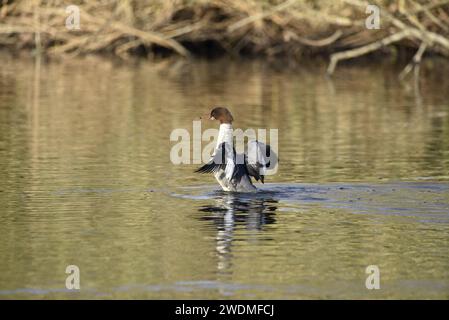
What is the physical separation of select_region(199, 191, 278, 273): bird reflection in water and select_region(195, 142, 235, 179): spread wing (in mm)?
243

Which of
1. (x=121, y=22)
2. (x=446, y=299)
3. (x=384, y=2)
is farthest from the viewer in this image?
(x=121, y=22)

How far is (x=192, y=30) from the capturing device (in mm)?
29125

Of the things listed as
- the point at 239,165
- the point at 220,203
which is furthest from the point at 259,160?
the point at 220,203

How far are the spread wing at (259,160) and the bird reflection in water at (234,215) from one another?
0.64ft

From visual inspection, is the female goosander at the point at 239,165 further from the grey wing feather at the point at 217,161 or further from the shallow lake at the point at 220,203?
the shallow lake at the point at 220,203

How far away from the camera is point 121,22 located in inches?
1076

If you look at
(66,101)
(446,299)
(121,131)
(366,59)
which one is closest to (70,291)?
(446,299)

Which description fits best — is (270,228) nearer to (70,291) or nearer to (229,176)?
(229,176)

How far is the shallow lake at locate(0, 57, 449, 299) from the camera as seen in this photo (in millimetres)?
7969

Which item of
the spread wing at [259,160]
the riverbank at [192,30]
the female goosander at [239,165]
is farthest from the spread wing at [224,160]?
the riverbank at [192,30]

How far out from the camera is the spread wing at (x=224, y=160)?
36.2 feet

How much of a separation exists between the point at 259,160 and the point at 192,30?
1818 cm

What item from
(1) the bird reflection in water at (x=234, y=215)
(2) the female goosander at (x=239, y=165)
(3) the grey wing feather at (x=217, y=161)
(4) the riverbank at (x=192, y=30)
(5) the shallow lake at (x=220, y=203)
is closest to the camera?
(5) the shallow lake at (x=220, y=203)

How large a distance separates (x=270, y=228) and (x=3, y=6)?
20370mm
